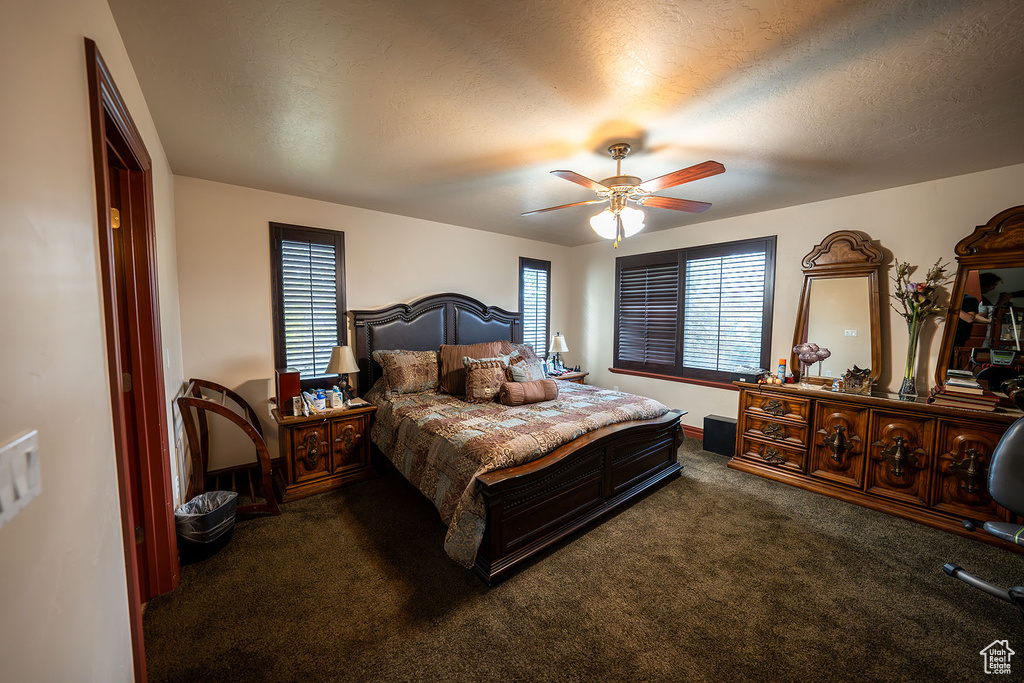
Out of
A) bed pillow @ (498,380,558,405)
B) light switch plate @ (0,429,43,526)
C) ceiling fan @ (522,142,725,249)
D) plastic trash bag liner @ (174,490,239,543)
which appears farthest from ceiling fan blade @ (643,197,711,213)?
plastic trash bag liner @ (174,490,239,543)

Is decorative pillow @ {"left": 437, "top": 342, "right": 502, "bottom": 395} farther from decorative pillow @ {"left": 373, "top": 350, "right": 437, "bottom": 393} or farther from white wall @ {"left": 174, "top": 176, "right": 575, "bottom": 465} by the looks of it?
white wall @ {"left": 174, "top": 176, "right": 575, "bottom": 465}

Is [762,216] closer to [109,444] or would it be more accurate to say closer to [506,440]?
[506,440]

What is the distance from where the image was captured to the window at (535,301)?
5.24m

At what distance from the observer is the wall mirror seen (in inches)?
129

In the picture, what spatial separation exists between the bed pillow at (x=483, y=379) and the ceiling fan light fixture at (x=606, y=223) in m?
1.58

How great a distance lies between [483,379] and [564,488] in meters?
1.32

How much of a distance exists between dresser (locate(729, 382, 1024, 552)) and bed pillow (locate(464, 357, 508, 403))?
230cm

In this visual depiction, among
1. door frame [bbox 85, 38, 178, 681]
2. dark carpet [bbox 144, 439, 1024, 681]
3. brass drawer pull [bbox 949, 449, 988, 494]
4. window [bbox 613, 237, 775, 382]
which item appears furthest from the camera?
window [bbox 613, 237, 775, 382]

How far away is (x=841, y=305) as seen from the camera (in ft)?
11.3

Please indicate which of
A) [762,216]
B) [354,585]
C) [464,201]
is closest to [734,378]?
[762,216]

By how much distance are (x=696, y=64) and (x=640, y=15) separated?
16.1 inches

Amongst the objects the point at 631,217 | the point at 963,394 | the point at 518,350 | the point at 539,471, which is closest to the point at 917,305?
the point at 963,394

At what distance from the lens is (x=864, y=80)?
1734mm

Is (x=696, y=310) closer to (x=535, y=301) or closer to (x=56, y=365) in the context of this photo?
(x=535, y=301)
